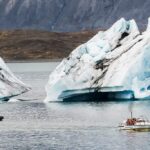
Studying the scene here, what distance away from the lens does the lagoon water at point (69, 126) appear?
7431 cm

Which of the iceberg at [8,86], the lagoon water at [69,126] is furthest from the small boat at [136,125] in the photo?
the iceberg at [8,86]

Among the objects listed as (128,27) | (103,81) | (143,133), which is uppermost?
(128,27)

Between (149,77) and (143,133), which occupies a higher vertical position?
(149,77)

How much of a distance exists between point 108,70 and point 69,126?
15.2 m

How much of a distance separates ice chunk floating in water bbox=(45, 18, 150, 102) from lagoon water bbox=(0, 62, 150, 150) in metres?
1.73

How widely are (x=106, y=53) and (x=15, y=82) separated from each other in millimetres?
13095

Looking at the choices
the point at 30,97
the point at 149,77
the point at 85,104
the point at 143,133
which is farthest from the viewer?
the point at 30,97

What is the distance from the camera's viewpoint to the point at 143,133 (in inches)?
3199

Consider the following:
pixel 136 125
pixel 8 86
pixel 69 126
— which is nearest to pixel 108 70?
pixel 8 86

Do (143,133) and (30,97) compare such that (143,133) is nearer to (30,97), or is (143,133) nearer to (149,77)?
(149,77)

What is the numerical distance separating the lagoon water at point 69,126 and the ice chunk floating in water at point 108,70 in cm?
173

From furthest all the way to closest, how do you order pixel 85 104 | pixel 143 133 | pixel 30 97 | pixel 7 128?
pixel 30 97
pixel 85 104
pixel 7 128
pixel 143 133

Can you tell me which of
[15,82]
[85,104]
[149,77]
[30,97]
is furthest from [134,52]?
[30,97]

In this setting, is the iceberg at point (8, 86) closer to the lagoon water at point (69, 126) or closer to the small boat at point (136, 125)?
the lagoon water at point (69, 126)
